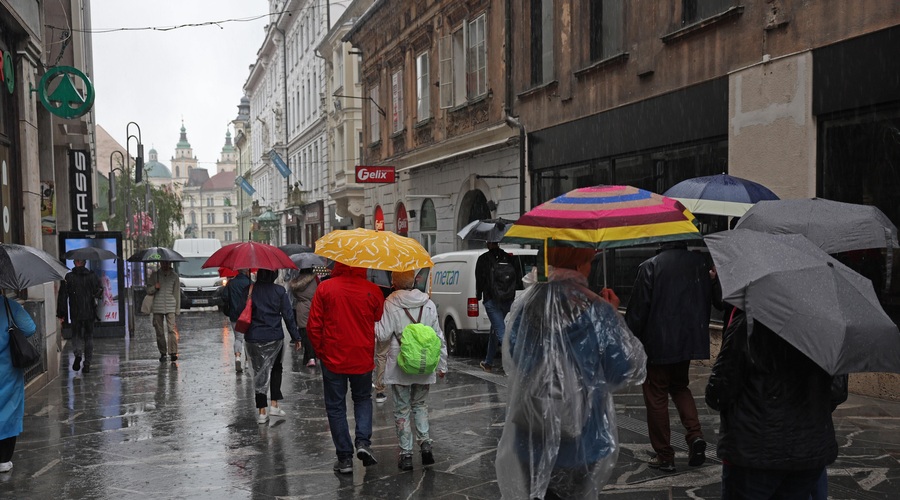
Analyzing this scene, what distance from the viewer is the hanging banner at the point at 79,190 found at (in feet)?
64.6

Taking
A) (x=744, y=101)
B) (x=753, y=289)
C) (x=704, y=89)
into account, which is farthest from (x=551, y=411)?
(x=704, y=89)

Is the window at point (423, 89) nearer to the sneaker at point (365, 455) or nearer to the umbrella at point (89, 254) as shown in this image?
the umbrella at point (89, 254)

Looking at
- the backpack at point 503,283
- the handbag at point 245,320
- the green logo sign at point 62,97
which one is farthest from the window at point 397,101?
the handbag at point 245,320

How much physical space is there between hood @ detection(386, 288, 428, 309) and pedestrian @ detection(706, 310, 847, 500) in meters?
3.41

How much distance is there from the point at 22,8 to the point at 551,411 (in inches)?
422

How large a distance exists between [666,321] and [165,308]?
33.3 ft

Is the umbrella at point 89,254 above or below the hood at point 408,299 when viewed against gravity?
above

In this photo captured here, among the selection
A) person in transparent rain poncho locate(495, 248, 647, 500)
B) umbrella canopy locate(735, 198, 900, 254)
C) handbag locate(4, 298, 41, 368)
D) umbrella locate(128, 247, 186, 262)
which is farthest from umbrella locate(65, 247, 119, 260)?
umbrella canopy locate(735, 198, 900, 254)

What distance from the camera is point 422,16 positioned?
23.7 meters

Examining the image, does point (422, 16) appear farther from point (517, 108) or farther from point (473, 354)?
point (473, 354)

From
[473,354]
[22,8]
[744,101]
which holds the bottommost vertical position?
[473,354]

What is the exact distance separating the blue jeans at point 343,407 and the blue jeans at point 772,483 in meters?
3.50

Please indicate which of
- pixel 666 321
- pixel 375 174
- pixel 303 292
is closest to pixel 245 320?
pixel 303 292

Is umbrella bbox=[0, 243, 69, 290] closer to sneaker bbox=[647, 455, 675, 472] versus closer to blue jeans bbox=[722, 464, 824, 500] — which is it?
sneaker bbox=[647, 455, 675, 472]
